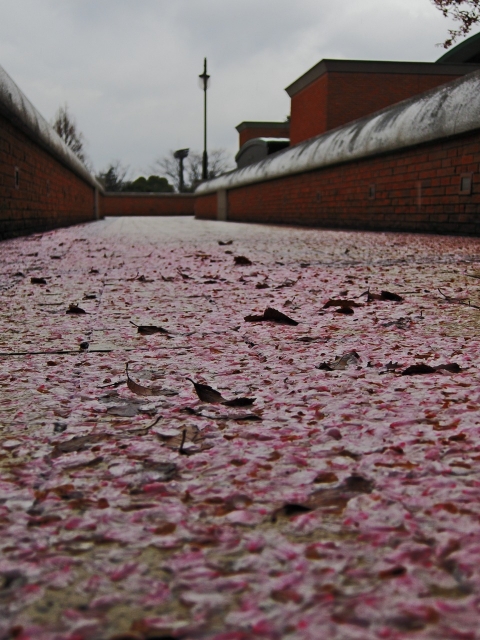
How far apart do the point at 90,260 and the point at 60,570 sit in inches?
175

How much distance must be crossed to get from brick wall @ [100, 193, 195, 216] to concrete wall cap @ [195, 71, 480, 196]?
25.8m

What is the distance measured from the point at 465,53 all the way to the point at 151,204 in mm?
22307

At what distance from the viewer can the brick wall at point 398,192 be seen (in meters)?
7.19

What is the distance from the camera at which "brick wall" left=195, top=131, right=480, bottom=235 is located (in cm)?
719

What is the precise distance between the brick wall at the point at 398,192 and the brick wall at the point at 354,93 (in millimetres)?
6752

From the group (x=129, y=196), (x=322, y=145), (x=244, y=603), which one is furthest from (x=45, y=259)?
(x=129, y=196)

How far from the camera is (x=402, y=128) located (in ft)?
27.0

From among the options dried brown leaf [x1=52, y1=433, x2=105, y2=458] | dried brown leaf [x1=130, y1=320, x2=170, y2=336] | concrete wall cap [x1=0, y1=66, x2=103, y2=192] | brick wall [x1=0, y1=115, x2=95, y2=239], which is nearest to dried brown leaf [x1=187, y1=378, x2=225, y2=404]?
dried brown leaf [x1=52, y1=433, x2=105, y2=458]

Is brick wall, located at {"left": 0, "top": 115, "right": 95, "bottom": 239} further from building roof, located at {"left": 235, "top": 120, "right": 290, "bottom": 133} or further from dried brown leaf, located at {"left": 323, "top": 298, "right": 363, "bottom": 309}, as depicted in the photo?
building roof, located at {"left": 235, "top": 120, "right": 290, "bottom": 133}

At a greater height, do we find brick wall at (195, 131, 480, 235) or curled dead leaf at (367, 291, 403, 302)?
brick wall at (195, 131, 480, 235)

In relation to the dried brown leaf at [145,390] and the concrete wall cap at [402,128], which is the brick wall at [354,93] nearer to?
the concrete wall cap at [402,128]

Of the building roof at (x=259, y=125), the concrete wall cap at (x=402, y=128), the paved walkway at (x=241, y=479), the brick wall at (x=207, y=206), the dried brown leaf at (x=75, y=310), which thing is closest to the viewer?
the paved walkway at (x=241, y=479)

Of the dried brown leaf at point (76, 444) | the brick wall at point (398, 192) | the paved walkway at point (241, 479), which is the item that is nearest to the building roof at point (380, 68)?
the brick wall at point (398, 192)

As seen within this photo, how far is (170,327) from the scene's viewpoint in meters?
2.26
